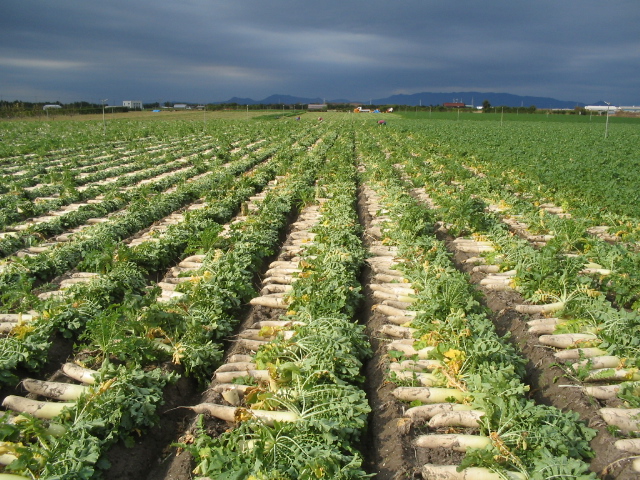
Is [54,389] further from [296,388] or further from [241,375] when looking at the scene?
[296,388]

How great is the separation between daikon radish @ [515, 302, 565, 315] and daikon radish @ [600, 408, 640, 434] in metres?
1.88

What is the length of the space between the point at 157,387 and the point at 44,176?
14139mm

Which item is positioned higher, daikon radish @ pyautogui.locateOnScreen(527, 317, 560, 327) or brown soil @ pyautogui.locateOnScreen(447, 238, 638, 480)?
daikon radish @ pyautogui.locateOnScreen(527, 317, 560, 327)

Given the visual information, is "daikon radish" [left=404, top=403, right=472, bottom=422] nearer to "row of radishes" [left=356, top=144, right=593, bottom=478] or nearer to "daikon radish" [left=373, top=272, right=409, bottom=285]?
"row of radishes" [left=356, top=144, right=593, bottom=478]

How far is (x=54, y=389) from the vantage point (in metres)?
4.21

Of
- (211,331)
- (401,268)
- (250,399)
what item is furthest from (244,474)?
(401,268)

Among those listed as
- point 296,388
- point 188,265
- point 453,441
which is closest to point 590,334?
point 453,441

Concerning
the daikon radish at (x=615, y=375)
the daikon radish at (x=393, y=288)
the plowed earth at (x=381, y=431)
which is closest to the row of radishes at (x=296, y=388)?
the plowed earth at (x=381, y=431)

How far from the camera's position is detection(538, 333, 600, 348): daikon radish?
16.2 ft

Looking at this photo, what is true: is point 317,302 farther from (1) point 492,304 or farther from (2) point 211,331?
(1) point 492,304

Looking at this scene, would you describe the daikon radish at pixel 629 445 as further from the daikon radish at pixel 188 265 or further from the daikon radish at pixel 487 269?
the daikon radish at pixel 188 265

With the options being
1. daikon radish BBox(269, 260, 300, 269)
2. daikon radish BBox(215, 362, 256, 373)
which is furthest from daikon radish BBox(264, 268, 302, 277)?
daikon radish BBox(215, 362, 256, 373)

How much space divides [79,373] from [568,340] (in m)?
5.07

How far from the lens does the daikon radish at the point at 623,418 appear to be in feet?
12.3
